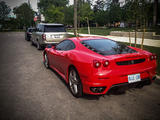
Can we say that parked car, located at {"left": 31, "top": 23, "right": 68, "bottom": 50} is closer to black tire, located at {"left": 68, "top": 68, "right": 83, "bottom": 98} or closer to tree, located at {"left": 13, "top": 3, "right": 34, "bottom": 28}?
black tire, located at {"left": 68, "top": 68, "right": 83, "bottom": 98}

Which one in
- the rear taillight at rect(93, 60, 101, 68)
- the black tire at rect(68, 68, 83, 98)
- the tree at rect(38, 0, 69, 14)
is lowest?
the black tire at rect(68, 68, 83, 98)

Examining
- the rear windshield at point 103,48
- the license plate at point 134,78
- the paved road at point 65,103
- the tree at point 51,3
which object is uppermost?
the tree at point 51,3

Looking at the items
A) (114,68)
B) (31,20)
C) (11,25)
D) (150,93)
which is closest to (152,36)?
(150,93)

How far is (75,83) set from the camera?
3797 mm

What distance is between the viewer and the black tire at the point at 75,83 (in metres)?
3.62

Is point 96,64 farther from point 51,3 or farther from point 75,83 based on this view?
point 51,3

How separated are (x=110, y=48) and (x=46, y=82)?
229cm

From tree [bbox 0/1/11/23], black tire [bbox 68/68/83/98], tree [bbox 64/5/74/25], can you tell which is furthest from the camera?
tree [bbox 0/1/11/23]

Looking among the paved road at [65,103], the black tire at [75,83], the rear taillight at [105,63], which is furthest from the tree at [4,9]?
the rear taillight at [105,63]

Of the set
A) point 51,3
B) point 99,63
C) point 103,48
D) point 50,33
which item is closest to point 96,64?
point 99,63

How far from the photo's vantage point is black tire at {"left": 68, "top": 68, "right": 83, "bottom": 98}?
362cm

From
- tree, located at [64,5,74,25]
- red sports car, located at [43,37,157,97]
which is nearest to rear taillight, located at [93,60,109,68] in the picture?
red sports car, located at [43,37,157,97]

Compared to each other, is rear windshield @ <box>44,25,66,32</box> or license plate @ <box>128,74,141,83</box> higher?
rear windshield @ <box>44,25,66,32</box>

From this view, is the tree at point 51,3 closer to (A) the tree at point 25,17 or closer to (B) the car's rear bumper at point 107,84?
(A) the tree at point 25,17
